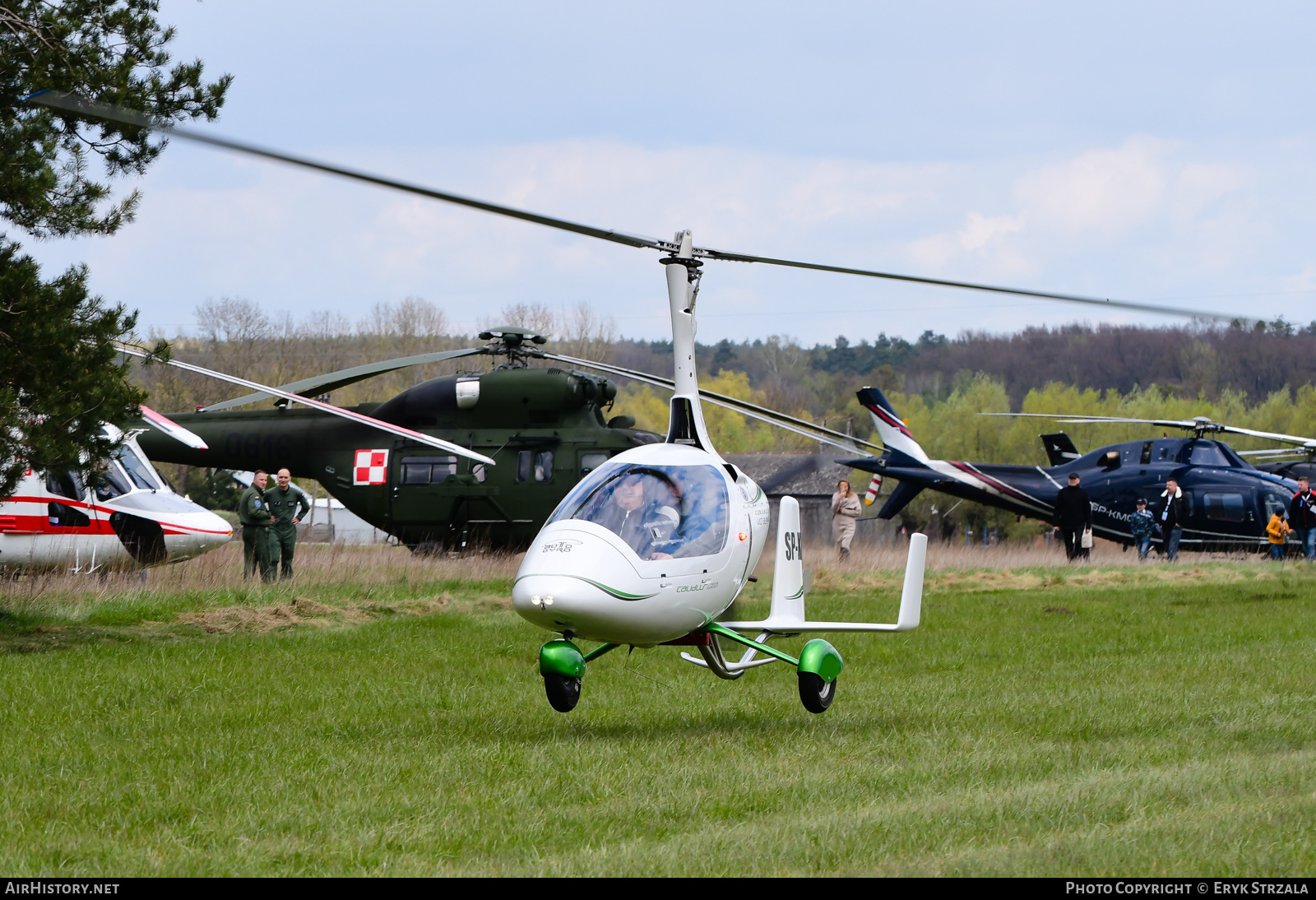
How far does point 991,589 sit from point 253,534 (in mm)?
9202

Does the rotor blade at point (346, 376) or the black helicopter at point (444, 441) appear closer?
the rotor blade at point (346, 376)

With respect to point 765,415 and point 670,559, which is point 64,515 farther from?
point 670,559

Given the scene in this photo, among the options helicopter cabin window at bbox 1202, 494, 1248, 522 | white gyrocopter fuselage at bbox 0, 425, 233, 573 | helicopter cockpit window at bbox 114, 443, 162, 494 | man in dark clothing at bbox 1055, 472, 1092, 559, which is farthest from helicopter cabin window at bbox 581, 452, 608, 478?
helicopter cabin window at bbox 1202, 494, 1248, 522

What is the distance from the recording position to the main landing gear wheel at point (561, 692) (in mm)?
6828

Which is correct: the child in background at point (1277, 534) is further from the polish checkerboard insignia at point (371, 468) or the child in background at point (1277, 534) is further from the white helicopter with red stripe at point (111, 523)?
A: the polish checkerboard insignia at point (371, 468)

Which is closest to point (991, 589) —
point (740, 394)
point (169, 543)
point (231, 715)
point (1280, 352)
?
point (169, 543)

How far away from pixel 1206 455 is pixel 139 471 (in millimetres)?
18411

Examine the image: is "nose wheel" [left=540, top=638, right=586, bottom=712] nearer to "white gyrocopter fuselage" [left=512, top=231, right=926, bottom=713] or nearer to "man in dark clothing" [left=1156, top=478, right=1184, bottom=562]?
"white gyrocopter fuselage" [left=512, top=231, right=926, bottom=713]

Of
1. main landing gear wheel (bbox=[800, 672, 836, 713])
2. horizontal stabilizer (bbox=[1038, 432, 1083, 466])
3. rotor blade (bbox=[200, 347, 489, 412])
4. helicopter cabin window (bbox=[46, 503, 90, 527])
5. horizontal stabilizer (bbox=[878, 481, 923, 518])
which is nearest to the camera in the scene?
main landing gear wheel (bbox=[800, 672, 836, 713])

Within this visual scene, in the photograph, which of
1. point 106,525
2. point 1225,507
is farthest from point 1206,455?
point 106,525

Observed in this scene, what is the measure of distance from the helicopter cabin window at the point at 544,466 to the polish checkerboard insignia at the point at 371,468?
7.53 feet

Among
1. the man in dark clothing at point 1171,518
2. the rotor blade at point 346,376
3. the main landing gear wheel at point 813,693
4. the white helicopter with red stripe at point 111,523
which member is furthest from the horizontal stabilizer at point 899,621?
the man in dark clothing at point 1171,518

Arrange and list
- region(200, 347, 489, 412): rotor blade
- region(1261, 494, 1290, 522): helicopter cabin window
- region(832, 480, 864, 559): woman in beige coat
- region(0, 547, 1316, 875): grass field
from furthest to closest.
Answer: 1. region(1261, 494, 1290, 522): helicopter cabin window
2. region(832, 480, 864, 559): woman in beige coat
3. region(200, 347, 489, 412): rotor blade
4. region(0, 547, 1316, 875): grass field

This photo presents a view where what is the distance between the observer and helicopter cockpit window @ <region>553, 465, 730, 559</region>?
22.2 feet
